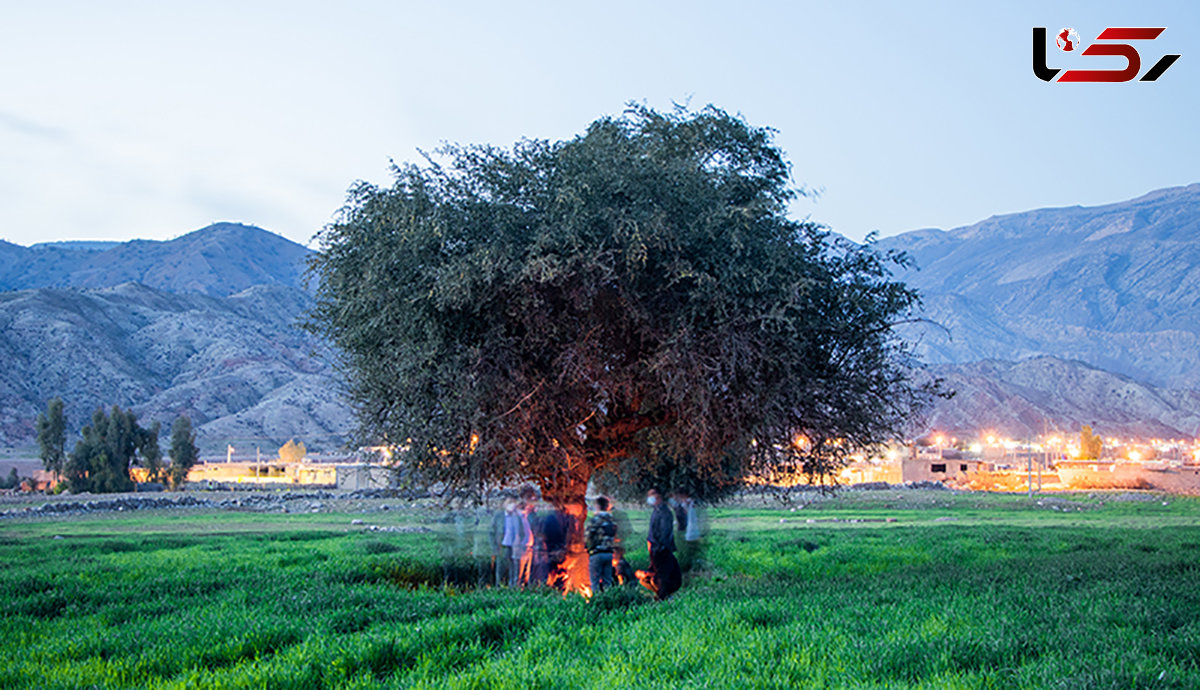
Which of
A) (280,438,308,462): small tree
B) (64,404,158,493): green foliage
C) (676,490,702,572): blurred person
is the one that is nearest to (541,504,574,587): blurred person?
(676,490,702,572): blurred person

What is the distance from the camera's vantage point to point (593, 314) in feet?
48.8

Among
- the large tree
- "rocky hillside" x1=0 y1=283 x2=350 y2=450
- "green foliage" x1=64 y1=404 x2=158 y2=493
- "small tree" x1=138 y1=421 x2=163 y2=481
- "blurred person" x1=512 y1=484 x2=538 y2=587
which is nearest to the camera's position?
the large tree

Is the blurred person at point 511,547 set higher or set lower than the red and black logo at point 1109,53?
lower

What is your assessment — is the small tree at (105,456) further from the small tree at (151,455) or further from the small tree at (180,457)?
the small tree at (180,457)

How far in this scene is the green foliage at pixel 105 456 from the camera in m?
76.8

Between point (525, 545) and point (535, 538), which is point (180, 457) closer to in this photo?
point (535, 538)

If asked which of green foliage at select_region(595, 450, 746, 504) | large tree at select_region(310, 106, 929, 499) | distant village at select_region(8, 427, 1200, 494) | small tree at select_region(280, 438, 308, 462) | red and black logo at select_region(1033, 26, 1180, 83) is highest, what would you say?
red and black logo at select_region(1033, 26, 1180, 83)

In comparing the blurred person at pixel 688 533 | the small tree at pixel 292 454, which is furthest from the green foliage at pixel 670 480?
the small tree at pixel 292 454

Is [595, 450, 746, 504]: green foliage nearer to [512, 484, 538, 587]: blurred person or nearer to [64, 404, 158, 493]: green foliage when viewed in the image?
[512, 484, 538, 587]: blurred person

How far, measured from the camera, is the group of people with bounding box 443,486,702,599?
15047 millimetres

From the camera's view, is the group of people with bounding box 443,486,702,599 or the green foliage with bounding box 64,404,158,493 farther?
the green foliage with bounding box 64,404,158,493

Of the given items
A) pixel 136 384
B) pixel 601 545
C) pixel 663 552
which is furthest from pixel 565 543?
pixel 136 384

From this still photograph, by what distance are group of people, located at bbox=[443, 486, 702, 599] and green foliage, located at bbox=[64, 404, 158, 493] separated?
6853 centimetres

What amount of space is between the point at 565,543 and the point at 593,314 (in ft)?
16.5
